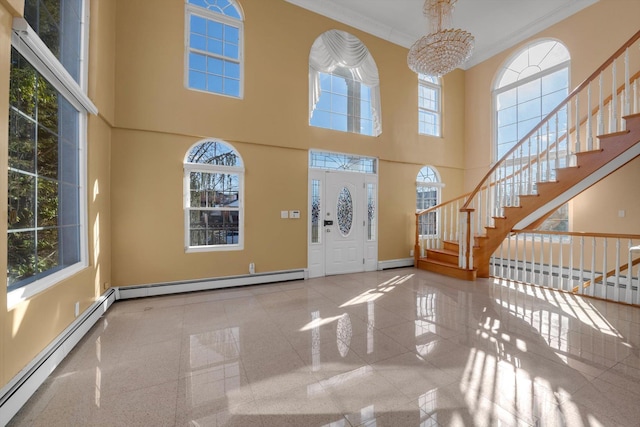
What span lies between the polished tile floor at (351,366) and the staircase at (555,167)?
1490 mm

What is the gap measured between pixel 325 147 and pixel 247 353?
3843 millimetres

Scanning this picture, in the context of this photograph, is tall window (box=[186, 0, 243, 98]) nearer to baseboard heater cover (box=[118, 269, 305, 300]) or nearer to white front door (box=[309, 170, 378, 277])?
white front door (box=[309, 170, 378, 277])

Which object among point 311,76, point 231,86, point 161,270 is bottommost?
point 161,270

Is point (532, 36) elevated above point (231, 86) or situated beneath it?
elevated above

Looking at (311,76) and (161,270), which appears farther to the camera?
(311,76)

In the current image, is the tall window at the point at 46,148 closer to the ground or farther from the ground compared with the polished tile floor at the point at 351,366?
farther from the ground

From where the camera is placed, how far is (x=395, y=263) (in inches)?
235

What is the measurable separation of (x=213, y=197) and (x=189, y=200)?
35 cm

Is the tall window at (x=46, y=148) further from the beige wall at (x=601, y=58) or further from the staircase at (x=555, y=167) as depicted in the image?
the beige wall at (x=601, y=58)

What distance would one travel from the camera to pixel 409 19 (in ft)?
18.2

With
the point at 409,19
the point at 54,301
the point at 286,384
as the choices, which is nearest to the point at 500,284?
the point at 286,384

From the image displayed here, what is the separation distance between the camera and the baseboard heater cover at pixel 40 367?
1610 millimetres

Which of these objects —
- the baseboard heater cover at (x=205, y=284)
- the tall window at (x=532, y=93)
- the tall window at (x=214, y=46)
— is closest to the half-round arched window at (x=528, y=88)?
the tall window at (x=532, y=93)

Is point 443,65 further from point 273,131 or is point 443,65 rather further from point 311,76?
point 273,131
